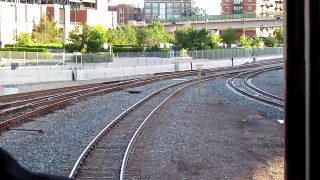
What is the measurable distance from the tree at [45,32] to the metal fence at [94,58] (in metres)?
15.4

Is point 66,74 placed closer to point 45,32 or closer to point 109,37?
point 45,32

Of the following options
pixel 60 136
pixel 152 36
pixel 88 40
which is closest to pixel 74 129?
pixel 60 136

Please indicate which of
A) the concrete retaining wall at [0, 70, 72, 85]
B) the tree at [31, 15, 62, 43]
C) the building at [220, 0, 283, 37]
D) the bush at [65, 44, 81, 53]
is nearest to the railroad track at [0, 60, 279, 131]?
the concrete retaining wall at [0, 70, 72, 85]

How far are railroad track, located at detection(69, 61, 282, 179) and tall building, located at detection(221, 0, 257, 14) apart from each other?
14218 cm

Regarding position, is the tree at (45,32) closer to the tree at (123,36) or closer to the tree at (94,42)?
the tree at (123,36)

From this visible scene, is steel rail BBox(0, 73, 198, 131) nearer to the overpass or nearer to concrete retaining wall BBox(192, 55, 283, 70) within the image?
concrete retaining wall BBox(192, 55, 283, 70)

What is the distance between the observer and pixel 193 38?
78625mm

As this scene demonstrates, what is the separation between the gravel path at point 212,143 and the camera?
11.0 metres

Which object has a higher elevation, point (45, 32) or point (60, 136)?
point (45, 32)

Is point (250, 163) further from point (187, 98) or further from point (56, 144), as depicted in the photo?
point (187, 98)

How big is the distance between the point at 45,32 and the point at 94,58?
28.5m

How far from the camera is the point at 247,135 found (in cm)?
1585

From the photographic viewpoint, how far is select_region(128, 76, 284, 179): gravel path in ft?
36.0
